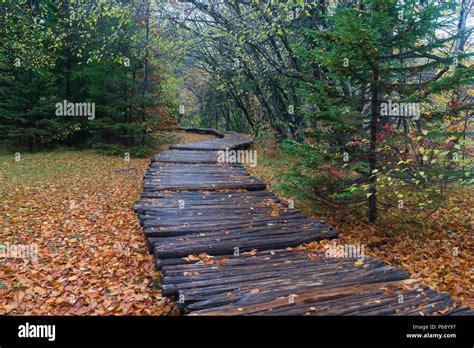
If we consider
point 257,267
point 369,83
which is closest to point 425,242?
point 369,83

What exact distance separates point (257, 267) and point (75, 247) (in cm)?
389

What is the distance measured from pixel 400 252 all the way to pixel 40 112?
53.1ft

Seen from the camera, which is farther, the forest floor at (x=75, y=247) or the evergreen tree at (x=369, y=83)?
the evergreen tree at (x=369, y=83)

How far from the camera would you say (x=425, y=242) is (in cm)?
671

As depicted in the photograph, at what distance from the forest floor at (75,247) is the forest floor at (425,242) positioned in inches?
136

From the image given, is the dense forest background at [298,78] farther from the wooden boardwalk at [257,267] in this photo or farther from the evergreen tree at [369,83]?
the wooden boardwalk at [257,267]

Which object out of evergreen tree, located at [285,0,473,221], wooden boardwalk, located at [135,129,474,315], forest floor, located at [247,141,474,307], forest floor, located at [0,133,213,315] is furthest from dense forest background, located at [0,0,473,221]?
forest floor, located at [0,133,213,315]

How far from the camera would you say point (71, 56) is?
1653 centimetres

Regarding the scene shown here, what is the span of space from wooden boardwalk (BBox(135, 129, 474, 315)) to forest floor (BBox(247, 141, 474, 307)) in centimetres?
101

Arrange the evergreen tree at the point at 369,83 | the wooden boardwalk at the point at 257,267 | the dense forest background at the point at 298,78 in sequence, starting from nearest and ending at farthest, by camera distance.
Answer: the wooden boardwalk at the point at 257,267
the evergreen tree at the point at 369,83
the dense forest background at the point at 298,78

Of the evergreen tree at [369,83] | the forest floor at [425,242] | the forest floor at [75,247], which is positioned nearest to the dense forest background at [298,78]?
the evergreen tree at [369,83]

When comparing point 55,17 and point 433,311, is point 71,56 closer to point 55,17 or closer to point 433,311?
point 55,17

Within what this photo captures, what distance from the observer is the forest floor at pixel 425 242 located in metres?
5.38
